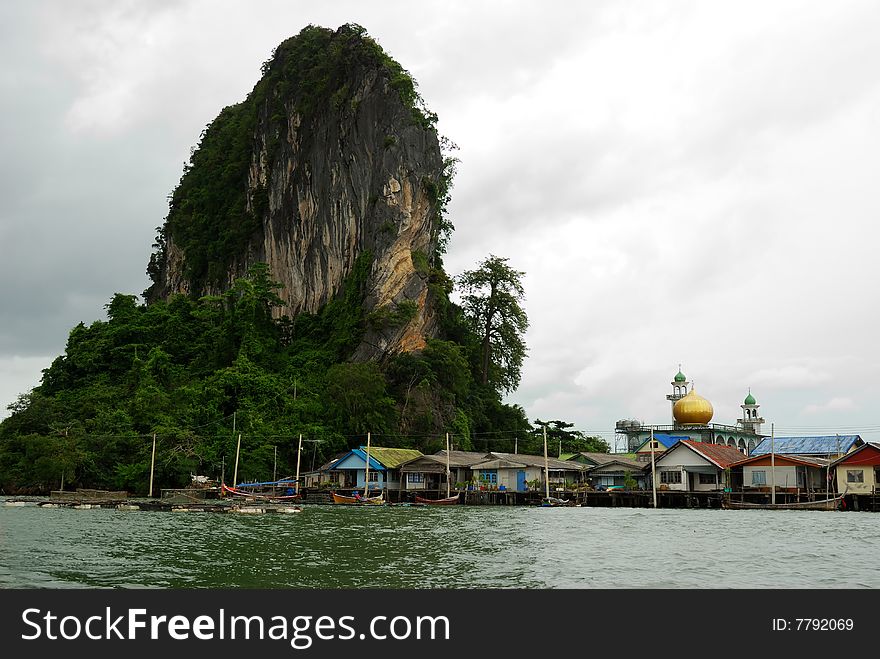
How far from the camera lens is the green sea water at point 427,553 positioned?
18766mm

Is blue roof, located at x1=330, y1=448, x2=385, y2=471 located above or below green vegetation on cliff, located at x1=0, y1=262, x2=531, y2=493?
below

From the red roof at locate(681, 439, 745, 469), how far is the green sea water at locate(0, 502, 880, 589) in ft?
61.5

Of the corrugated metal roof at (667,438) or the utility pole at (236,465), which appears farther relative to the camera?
the corrugated metal roof at (667,438)

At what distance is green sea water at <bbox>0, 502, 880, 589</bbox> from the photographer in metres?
18.8

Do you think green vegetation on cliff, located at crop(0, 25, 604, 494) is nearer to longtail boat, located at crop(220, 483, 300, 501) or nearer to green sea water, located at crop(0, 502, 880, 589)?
longtail boat, located at crop(220, 483, 300, 501)

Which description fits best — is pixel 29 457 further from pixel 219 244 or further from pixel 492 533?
pixel 492 533

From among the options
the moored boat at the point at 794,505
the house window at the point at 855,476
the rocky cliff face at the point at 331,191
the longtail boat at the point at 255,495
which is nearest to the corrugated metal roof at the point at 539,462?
the rocky cliff face at the point at 331,191

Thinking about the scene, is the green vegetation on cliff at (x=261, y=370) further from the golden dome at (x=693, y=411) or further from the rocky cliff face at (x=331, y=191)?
the golden dome at (x=693, y=411)

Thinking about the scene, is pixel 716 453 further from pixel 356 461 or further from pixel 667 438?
pixel 356 461

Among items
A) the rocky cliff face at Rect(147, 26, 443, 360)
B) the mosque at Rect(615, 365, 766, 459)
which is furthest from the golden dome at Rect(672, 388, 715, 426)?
the rocky cliff face at Rect(147, 26, 443, 360)

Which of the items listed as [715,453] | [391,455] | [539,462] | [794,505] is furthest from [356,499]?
[794,505]

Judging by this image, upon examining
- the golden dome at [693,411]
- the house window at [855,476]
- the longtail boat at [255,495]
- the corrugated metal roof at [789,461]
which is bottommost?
the longtail boat at [255,495]

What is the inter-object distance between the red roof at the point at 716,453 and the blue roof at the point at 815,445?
7.49 feet

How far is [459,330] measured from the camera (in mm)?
84812
